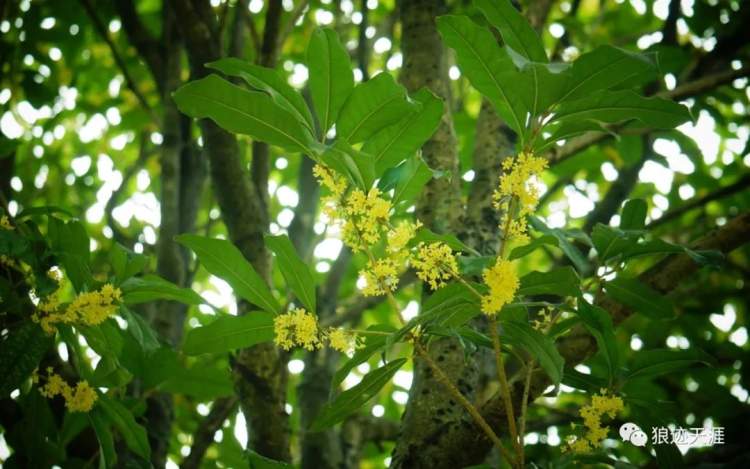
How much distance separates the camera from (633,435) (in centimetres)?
149

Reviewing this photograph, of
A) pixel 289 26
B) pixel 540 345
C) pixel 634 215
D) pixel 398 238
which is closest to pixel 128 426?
pixel 398 238

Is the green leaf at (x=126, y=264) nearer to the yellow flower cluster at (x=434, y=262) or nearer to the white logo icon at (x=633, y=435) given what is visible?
Answer: the yellow flower cluster at (x=434, y=262)

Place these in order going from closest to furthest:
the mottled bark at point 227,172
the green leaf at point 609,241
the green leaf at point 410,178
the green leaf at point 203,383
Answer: the green leaf at point 410,178 → the green leaf at point 609,241 → the green leaf at point 203,383 → the mottled bark at point 227,172

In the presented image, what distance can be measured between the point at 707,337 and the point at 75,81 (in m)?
3.52

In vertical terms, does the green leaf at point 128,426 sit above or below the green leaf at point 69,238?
below

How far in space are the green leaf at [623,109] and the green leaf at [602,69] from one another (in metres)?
0.02

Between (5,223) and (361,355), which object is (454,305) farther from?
(5,223)

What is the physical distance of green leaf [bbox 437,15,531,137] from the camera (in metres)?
1.17

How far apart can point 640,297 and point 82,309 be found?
1.19m

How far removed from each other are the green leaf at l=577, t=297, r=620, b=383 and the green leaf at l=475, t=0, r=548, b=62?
465 mm

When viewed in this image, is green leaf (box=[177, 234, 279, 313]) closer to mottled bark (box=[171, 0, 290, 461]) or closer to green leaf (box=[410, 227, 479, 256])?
green leaf (box=[410, 227, 479, 256])

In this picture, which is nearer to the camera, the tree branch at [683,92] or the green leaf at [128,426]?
the green leaf at [128,426]

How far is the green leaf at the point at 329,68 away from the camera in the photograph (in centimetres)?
123

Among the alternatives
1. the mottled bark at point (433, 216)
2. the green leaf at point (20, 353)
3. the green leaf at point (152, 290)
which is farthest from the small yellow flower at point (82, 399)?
the mottled bark at point (433, 216)
